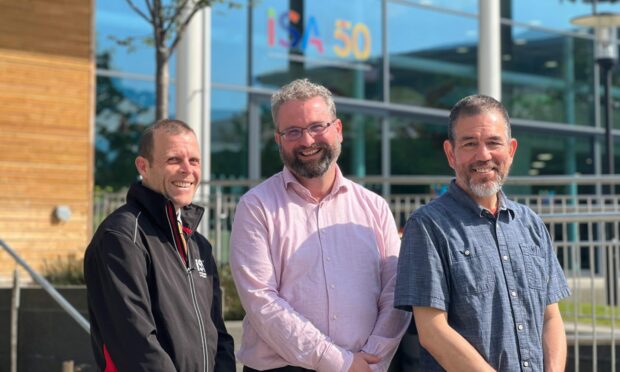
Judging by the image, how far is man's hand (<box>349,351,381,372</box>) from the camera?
3.72m

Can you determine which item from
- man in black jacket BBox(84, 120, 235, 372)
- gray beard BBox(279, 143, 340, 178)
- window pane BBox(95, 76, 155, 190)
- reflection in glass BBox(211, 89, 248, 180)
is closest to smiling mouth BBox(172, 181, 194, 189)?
man in black jacket BBox(84, 120, 235, 372)

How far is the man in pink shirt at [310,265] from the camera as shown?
3.75 metres

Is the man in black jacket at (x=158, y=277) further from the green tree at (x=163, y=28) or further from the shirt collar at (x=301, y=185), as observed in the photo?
the green tree at (x=163, y=28)

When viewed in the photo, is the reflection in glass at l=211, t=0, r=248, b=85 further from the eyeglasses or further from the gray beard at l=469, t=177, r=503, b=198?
the gray beard at l=469, t=177, r=503, b=198

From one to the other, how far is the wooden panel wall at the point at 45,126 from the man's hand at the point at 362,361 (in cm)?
762

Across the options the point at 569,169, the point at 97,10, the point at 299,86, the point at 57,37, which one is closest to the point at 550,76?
the point at 569,169

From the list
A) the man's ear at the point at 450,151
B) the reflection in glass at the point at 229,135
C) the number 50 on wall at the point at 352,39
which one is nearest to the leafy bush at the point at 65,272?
the man's ear at the point at 450,151

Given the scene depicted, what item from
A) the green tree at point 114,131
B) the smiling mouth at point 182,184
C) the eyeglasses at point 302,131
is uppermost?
the green tree at point 114,131

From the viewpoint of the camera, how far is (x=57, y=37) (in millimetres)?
11461

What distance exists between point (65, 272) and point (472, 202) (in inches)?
245

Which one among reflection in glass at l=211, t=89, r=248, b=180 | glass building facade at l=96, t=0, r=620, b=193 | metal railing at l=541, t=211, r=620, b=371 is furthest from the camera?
reflection in glass at l=211, t=89, r=248, b=180

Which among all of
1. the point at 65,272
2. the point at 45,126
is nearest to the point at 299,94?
the point at 65,272

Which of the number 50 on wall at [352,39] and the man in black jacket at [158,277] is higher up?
the number 50 on wall at [352,39]

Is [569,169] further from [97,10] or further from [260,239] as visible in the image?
[260,239]
